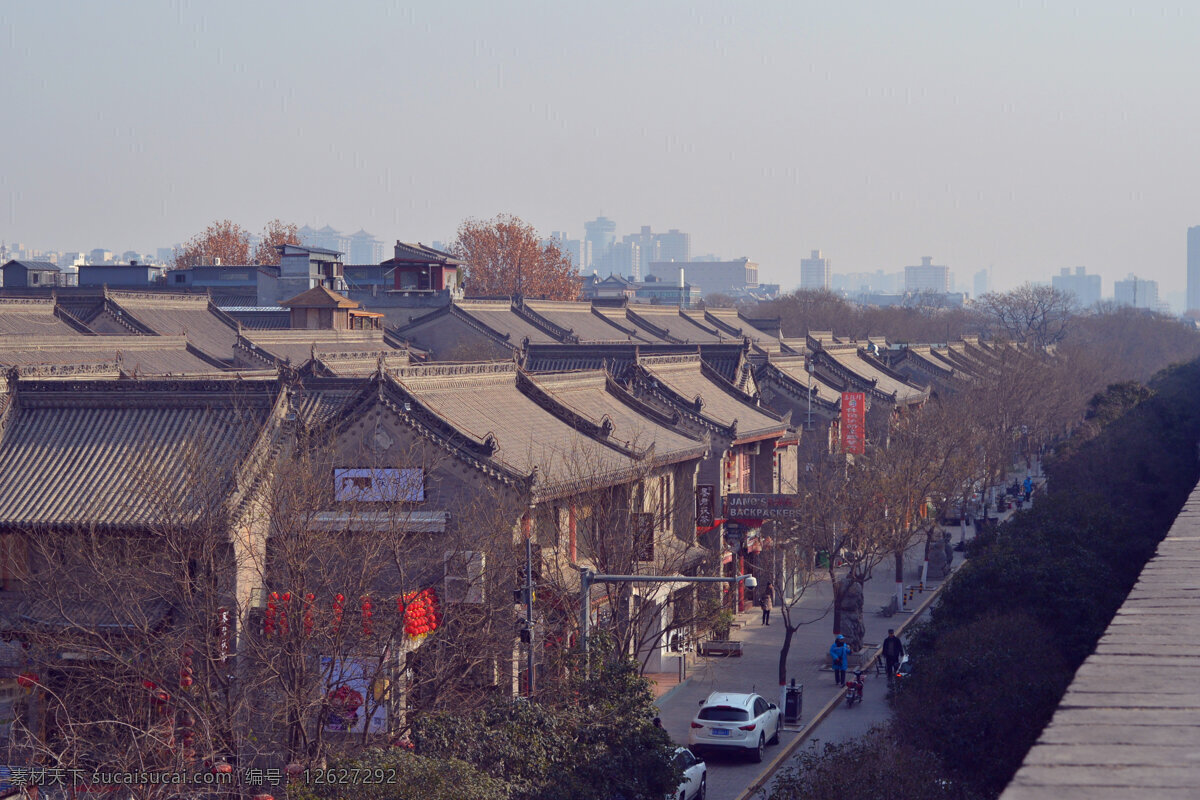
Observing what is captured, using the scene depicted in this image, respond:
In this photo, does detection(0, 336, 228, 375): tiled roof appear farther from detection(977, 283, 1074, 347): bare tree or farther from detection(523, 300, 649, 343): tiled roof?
detection(977, 283, 1074, 347): bare tree

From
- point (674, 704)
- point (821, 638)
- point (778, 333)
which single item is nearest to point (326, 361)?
point (674, 704)

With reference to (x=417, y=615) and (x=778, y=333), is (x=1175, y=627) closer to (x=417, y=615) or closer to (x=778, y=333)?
(x=417, y=615)

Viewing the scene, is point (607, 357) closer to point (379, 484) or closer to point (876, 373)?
point (379, 484)

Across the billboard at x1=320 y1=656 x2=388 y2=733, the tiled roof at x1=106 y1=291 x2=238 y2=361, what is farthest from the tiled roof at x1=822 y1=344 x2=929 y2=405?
the billboard at x1=320 y1=656 x2=388 y2=733

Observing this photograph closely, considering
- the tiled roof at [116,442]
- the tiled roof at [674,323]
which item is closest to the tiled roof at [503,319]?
the tiled roof at [674,323]

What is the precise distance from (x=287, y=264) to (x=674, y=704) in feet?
159

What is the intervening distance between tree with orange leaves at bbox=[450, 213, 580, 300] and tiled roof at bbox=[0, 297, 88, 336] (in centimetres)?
5514

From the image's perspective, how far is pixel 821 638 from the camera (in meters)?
38.5

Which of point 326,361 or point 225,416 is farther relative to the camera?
point 326,361

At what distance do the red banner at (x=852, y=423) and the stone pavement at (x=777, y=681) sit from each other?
17.2 ft

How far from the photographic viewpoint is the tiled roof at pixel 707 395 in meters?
39.8

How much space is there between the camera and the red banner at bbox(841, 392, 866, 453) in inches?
1783

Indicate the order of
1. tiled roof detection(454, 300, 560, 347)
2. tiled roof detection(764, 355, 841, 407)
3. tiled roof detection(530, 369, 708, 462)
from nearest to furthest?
1. tiled roof detection(530, 369, 708, 462)
2. tiled roof detection(764, 355, 841, 407)
3. tiled roof detection(454, 300, 560, 347)

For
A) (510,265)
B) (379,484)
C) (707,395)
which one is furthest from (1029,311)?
(379,484)
